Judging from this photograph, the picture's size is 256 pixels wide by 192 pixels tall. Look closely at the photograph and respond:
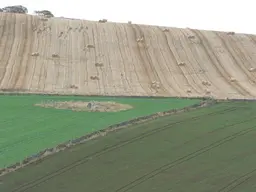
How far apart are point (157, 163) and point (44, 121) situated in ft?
33.6

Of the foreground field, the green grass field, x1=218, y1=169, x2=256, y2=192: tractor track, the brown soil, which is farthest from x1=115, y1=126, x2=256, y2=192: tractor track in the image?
the brown soil

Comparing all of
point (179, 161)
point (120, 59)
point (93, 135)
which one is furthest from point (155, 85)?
point (179, 161)

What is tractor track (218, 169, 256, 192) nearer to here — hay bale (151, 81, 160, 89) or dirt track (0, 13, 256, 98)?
dirt track (0, 13, 256, 98)

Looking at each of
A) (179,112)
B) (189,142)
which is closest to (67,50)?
(179,112)

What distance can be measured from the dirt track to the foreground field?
56.3 feet

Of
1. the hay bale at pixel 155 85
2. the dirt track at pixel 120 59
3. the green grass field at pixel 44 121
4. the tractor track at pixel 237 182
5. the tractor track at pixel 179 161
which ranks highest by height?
the dirt track at pixel 120 59

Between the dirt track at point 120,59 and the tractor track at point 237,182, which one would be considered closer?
the tractor track at point 237,182

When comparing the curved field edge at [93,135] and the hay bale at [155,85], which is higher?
the hay bale at [155,85]

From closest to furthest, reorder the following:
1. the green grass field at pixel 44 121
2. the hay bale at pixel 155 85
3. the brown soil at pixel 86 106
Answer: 1. the green grass field at pixel 44 121
2. the brown soil at pixel 86 106
3. the hay bale at pixel 155 85

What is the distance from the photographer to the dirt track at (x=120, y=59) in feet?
157

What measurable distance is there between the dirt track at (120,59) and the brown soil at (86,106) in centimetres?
702

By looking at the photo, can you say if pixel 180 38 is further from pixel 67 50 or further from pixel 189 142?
pixel 189 142

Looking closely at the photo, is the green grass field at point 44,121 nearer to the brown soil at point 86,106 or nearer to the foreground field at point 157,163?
the brown soil at point 86,106

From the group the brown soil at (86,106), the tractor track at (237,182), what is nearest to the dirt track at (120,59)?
the brown soil at (86,106)
